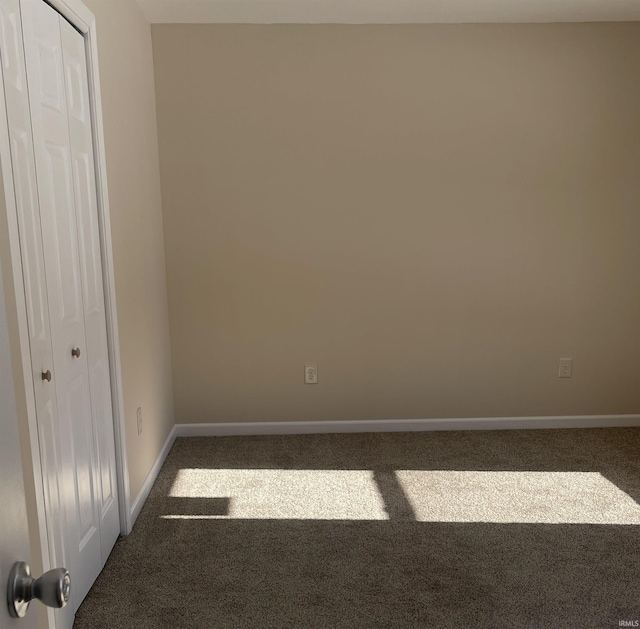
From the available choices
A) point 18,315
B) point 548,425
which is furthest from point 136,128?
point 548,425

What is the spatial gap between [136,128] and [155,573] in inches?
85.5

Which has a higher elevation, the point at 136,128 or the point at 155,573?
the point at 136,128

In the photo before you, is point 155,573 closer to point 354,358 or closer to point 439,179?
Result: point 354,358

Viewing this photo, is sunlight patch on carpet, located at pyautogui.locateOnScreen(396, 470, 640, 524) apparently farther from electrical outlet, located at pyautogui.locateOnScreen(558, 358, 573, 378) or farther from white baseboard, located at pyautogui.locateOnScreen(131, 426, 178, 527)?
white baseboard, located at pyautogui.locateOnScreen(131, 426, 178, 527)

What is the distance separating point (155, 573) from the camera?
2.50 m

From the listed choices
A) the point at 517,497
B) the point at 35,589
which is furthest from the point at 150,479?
the point at 35,589

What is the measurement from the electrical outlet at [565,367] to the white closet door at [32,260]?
3183 mm

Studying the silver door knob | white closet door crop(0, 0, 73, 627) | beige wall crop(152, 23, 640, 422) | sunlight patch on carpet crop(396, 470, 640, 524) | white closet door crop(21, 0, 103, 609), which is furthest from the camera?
beige wall crop(152, 23, 640, 422)

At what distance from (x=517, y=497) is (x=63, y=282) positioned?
2.39m

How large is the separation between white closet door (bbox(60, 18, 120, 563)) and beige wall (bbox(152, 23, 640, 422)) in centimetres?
131

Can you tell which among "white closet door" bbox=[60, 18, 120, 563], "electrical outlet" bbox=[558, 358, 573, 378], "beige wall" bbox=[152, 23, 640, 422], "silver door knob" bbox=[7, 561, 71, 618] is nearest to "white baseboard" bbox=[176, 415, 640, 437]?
"beige wall" bbox=[152, 23, 640, 422]

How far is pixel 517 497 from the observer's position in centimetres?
314

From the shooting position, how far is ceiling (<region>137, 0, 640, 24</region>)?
3.35 metres

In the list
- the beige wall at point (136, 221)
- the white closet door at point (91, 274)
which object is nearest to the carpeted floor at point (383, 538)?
the white closet door at point (91, 274)
